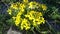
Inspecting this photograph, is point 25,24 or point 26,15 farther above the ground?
point 26,15

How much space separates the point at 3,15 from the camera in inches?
189

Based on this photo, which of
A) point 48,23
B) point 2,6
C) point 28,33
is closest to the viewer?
point 28,33

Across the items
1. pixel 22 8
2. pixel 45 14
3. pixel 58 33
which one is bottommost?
pixel 58 33

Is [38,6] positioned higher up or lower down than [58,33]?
higher up

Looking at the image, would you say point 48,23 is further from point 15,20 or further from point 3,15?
point 3,15

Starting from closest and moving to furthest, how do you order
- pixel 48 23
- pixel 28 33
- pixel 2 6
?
1. pixel 28 33
2. pixel 48 23
3. pixel 2 6

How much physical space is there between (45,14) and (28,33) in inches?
27.3

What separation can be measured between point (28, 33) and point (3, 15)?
84 centimetres

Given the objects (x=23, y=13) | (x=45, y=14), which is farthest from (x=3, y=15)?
(x=45, y=14)

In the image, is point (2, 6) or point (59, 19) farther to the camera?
point (2, 6)

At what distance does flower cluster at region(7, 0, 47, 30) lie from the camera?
13.8 ft

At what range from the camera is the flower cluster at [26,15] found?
421 centimetres

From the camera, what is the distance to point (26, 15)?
13.9 ft

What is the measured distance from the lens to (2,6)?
5.04 metres
